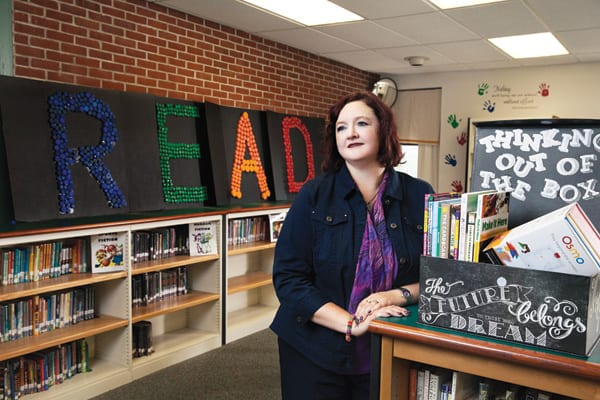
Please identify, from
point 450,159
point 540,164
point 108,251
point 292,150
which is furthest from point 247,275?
point 540,164

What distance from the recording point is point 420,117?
7.23 metres

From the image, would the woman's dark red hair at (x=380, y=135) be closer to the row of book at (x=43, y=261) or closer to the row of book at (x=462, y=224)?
the row of book at (x=462, y=224)

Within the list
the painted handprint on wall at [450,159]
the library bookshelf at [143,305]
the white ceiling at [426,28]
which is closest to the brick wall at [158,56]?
the white ceiling at [426,28]

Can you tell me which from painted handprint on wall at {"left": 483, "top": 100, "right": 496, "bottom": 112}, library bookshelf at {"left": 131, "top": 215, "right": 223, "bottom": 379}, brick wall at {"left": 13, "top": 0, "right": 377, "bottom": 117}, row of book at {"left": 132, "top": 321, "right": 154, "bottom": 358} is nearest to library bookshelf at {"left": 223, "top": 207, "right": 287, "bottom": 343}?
library bookshelf at {"left": 131, "top": 215, "right": 223, "bottom": 379}

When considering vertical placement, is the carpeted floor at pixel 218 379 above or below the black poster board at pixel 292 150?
below

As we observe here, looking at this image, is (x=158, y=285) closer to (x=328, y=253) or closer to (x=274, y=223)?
(x=274, y=223)

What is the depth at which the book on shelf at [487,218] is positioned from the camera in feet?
4.59

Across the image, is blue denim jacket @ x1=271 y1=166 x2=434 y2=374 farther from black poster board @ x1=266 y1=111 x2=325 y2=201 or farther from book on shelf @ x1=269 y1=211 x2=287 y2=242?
black poster board @ x1=266 y1=111 x2=325 y2=201

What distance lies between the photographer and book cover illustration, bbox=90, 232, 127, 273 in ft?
11.3

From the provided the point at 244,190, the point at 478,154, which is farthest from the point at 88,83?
the point at 478,154

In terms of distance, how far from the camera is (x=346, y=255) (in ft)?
5.68

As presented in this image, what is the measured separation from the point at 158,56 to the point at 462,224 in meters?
3.43

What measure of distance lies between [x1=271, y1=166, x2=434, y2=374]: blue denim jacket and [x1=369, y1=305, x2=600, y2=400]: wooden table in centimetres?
21

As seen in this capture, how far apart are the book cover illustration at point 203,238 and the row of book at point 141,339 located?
0.64 meters
